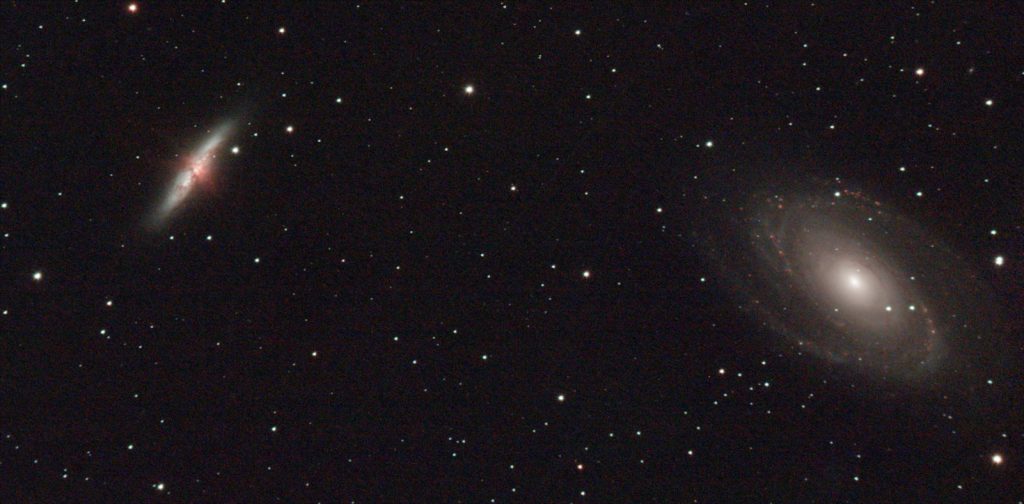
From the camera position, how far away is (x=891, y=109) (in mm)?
855

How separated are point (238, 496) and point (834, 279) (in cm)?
88

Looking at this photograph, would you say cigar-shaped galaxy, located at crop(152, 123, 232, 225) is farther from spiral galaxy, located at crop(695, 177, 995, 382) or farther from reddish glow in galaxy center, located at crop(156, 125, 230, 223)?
spiral galaxy, located at crop(695, 177, 995, 382)

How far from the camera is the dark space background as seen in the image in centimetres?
88

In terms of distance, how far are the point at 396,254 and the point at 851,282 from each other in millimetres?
623

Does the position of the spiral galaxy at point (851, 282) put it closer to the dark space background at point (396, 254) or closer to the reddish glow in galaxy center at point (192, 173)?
the dark space background at point (396, 254)

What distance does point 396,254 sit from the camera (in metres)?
0.90

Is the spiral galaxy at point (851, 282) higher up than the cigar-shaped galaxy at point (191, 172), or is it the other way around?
the cigar-shaped galaxy at point (191, 172)

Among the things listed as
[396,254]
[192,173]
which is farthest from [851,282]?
[192,173]

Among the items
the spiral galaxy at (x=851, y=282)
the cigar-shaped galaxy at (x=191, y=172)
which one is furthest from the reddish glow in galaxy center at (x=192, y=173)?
the spiral galaxy at (x=851, y=282)

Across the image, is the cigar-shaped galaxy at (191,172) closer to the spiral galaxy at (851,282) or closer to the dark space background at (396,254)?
the dark space background at (396,254)

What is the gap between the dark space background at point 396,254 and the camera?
883 mm

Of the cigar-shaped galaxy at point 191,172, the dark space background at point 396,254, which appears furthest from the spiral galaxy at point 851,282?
the cigar-shaped galaxy at point 191,172

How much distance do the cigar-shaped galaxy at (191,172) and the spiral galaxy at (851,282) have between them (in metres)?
0.69

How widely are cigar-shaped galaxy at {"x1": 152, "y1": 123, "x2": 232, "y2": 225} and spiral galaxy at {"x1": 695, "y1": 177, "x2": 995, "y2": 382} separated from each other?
0.69 meters
